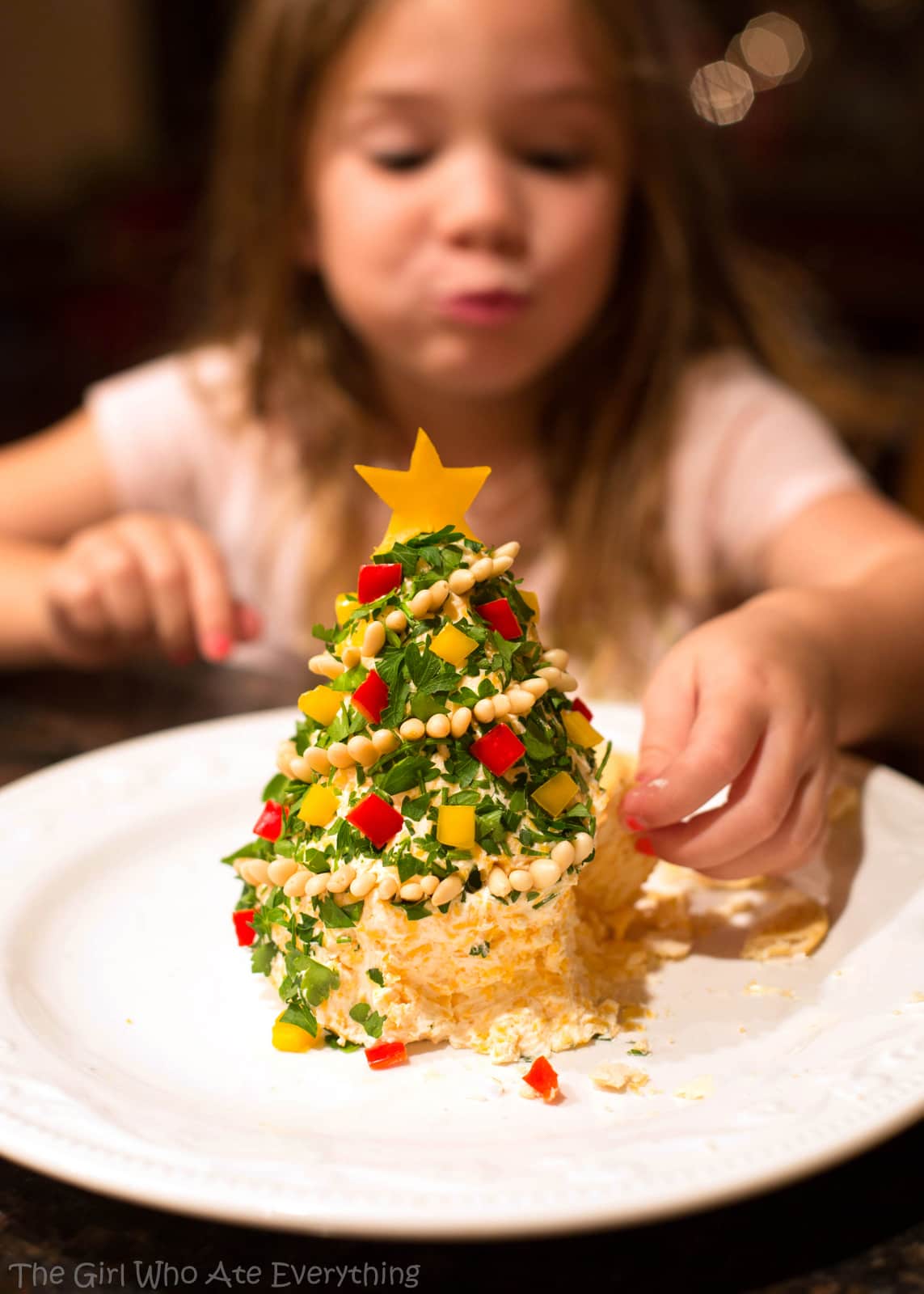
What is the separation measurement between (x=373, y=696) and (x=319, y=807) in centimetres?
7

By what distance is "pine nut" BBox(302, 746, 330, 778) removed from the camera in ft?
2.33

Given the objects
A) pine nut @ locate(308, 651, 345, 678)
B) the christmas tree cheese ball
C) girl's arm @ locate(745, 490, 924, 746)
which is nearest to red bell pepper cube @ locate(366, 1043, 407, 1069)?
the christmas tree cheese ball

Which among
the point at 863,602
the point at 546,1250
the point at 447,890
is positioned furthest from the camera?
the point at 863,602

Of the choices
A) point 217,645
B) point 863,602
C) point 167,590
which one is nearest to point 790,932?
point 863,602

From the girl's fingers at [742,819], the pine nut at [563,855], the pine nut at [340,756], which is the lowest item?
the girl's fingers at [742,819]

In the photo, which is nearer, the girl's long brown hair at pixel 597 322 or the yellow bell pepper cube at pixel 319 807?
the yellow bell pepper cube at pixel 319 807

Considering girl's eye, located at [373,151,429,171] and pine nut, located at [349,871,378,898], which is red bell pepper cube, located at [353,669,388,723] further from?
girl's eye, located at [373,151,429,171]

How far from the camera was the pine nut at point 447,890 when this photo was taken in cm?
65

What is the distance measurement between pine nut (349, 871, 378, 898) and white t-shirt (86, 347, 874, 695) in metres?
1.01

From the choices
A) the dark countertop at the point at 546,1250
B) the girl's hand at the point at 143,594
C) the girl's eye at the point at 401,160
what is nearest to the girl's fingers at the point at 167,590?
the girl's hand at the point at 143,594

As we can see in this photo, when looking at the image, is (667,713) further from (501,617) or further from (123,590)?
(123,590)

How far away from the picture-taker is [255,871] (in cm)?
73

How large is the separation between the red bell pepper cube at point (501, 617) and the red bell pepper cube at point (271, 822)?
0.56 ft

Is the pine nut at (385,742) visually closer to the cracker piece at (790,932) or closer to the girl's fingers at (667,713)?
the girl's fingers at (667,713)
